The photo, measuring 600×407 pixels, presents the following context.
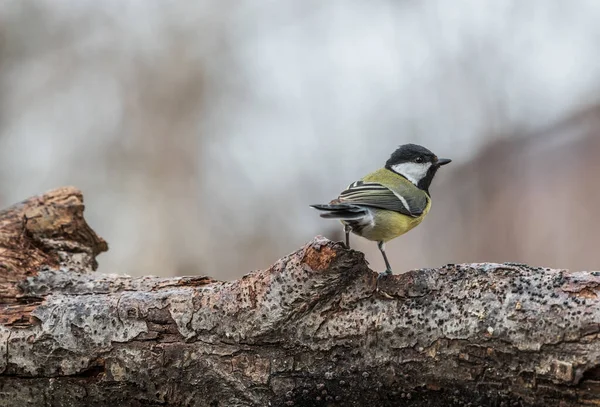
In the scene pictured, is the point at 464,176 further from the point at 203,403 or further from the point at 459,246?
the point at 203,403

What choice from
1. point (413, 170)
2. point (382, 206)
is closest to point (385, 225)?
point (382, 206)

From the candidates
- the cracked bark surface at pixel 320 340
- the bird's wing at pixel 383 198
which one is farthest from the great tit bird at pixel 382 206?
the cracked bark surface at pixel 320 340

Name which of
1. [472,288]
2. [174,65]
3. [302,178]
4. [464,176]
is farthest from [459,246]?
[174,65]

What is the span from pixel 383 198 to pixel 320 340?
77 cm

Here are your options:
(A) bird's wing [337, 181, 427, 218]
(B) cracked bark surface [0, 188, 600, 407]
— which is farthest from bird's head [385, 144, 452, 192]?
(B) cracked bark surface [0, 188, 600, 407]

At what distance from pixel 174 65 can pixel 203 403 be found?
13.2ft

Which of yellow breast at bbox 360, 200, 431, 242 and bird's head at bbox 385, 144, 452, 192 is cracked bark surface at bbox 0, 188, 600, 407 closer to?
yellow breast at bbox 360, 200, 431, 242

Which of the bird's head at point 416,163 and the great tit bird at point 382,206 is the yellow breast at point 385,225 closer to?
the great tit bird at point 382,206

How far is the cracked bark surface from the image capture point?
1.31m

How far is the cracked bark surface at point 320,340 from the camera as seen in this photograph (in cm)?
131

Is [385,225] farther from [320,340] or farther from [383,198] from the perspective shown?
[320,340]

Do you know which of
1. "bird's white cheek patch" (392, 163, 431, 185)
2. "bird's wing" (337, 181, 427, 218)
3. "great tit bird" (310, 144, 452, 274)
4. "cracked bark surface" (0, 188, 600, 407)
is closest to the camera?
"cracked bark surface" (0, 188, 600, 407)

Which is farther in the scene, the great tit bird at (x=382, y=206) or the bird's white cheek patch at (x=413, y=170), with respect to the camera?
the bird's white cheek patch at (x=413, y=170)

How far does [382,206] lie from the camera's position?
81.9 inches
